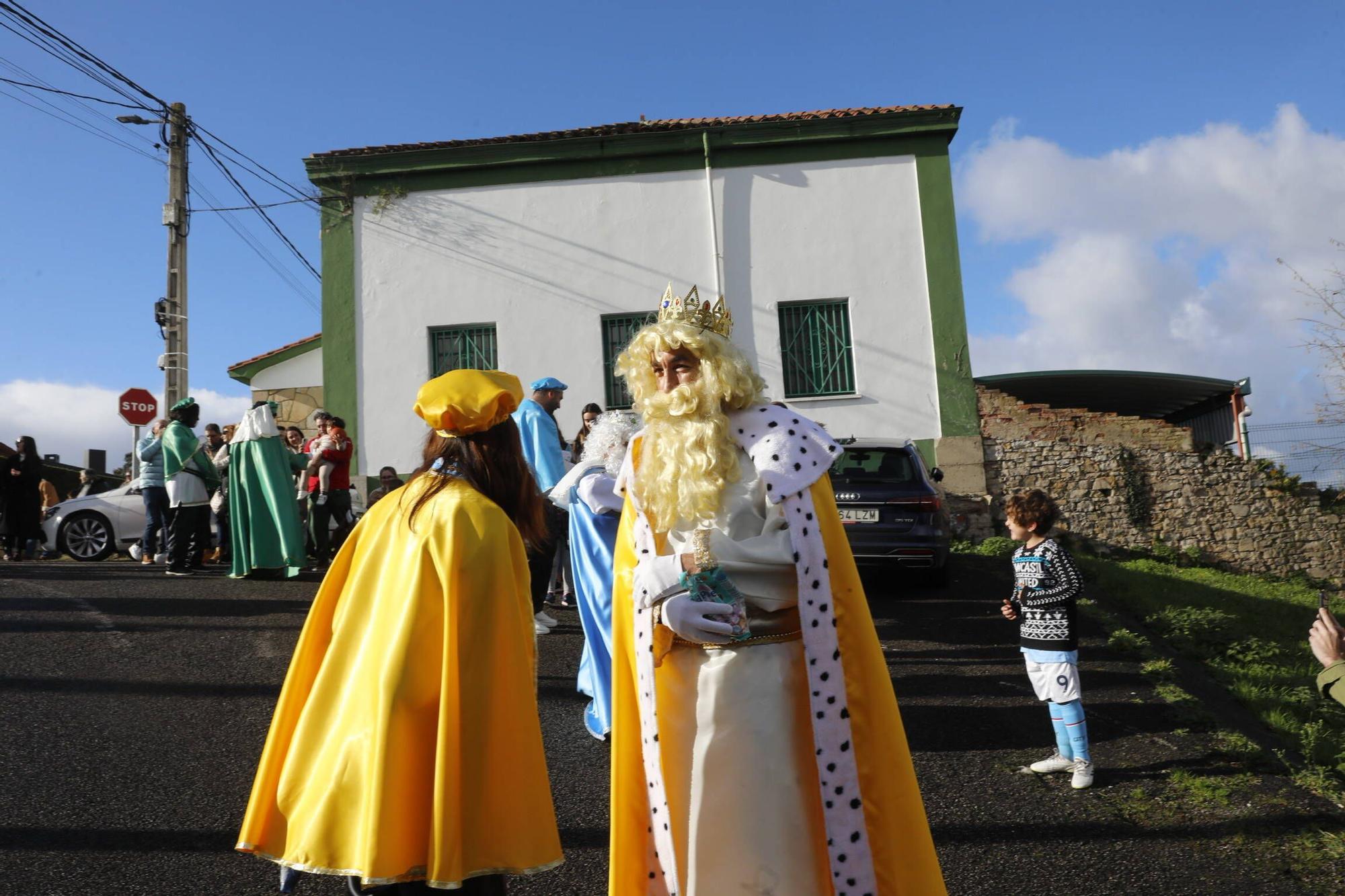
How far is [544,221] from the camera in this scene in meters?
15.8

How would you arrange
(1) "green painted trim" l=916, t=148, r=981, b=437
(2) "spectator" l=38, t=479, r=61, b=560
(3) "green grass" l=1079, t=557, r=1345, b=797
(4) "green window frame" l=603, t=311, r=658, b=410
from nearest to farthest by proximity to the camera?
(3) "green grass" l=1079, t=557, r=1345, b=797 < (2) "spectator" l=38, t=479, r=61, b=560 < (1) "green painted trim" l=916, t=148, r=981, b=437 < (4) "green window frame" l=603, t=311, r=658, b=410

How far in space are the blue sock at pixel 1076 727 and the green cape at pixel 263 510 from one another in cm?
788

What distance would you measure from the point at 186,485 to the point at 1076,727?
8.92 meters

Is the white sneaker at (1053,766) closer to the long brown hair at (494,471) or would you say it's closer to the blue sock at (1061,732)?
the blue sock at (1061,732)

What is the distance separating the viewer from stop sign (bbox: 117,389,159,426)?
50.0 feet

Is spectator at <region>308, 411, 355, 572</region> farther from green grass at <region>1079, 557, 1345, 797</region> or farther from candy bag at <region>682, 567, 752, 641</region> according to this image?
candy bag at <region>682, 567, 752, 641</region>

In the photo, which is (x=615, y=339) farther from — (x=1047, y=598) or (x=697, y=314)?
(x=697, y=314)

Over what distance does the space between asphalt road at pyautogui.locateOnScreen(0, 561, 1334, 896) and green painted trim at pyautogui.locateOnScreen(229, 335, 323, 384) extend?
8.79 meters

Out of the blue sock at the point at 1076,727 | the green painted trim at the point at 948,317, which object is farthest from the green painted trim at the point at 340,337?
the blue sock at the point at 1076,727

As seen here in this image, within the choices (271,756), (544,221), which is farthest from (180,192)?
(271,756)

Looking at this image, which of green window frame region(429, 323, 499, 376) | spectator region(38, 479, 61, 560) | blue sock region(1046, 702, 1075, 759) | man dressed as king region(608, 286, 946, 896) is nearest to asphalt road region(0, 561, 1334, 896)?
blue sock region(1046, 702, 1075, 759)

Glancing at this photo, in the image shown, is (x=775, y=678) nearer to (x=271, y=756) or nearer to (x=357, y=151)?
(x=271, y=756)

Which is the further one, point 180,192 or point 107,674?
point 180,192

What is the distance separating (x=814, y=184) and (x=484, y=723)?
13917mm
